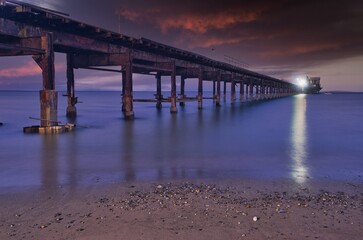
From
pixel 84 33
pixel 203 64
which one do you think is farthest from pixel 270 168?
pixel 203 64

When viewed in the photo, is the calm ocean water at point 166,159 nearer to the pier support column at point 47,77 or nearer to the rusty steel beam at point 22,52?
the pier support column at point 47,77

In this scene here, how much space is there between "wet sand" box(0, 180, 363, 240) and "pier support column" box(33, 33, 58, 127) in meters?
9.21

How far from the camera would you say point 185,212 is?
18.0 ft

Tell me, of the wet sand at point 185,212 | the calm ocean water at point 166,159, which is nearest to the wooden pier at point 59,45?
the calm ocean water at point 166,159

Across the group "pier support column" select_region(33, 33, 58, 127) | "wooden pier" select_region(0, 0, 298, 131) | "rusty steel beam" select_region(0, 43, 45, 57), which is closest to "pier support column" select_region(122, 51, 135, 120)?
"wooden pier" select_region(0, 0, 298, 131)

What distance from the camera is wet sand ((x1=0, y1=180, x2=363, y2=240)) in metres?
4.72

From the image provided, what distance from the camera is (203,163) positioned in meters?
10.3

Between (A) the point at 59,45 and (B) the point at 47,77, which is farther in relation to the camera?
(A) the point at 59,45

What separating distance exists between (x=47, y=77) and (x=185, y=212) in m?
12.1

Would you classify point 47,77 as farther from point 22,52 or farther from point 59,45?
point 59,45

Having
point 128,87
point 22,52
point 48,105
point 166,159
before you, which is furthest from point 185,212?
point 128,87

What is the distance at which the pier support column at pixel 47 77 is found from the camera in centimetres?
1474

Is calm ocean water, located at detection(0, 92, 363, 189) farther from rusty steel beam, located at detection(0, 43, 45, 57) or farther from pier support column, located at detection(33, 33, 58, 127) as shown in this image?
rusty steel beam, located at detection(0, 43, 45, 57)

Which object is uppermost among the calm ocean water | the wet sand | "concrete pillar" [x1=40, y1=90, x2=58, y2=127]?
"concrete pillar" [x1=40, y1=90, x2=58, y2=127]
